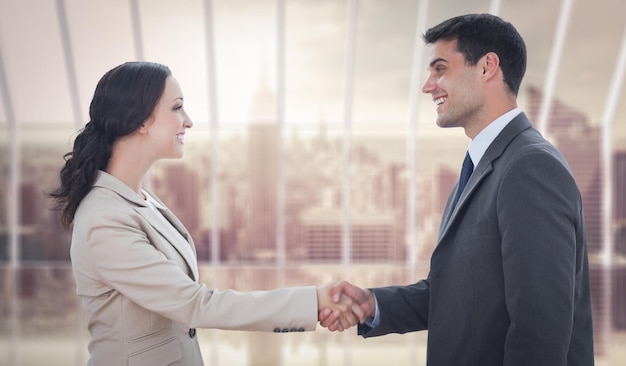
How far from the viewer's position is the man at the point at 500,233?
1.50m

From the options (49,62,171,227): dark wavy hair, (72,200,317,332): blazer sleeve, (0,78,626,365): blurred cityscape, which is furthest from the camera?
(0,78,626,365): blurred cityscape

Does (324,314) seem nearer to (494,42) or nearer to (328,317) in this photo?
(328,317)

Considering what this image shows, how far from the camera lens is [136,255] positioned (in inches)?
67.1

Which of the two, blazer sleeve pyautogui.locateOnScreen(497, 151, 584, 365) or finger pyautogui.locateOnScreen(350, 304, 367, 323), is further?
finger pyautogui.locateOnScreen(350, 304, 367, 323)

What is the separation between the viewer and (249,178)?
834cm

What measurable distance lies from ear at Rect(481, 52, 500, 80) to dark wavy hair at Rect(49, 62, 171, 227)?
0.92 metres

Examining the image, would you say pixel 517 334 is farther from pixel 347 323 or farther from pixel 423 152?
pixel 423 152

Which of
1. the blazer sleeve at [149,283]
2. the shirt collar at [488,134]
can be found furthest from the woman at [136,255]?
the shirt collar at [488,134]

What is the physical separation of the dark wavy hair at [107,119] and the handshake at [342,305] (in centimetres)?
73

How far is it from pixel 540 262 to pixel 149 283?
0.98m

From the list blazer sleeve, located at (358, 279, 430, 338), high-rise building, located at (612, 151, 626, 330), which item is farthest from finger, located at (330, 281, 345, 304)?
high-rise building, located at (612, 151, 626, 330)

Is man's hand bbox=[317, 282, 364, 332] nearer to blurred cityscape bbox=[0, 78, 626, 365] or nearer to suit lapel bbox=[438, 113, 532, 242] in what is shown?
suit lapel bbox=[438, 113, 532, 242]

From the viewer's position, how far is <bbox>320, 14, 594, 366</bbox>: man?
1497 millimetres

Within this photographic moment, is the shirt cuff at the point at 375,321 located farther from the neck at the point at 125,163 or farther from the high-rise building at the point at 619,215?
the high-rise building at the point at 619,215
